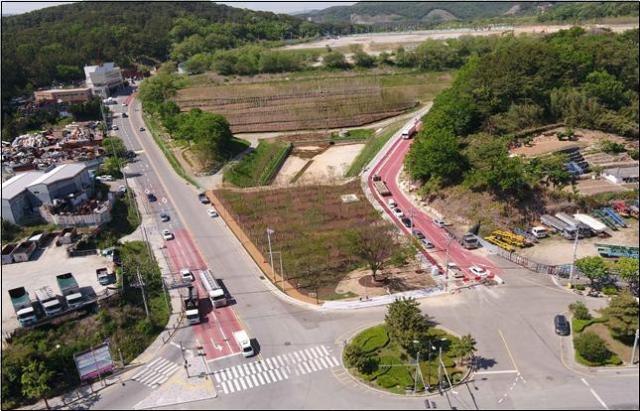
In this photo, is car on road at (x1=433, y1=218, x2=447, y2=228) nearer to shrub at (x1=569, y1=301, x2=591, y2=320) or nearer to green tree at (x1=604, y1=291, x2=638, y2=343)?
shrub at (x1=569, y1=301, x2=591, y2=320)

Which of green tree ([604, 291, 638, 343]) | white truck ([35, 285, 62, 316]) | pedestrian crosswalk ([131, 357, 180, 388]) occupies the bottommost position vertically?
pedestrian crosswalk ([131, 357, 180, 388])

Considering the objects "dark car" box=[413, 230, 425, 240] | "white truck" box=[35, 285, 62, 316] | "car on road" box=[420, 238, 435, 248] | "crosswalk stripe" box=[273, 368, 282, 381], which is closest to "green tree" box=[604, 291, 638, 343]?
"car on road" box=[420, 238, 435, 248]

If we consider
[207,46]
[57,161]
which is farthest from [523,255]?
[207,46]

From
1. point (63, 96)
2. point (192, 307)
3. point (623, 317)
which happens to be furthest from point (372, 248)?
point (63, 96)

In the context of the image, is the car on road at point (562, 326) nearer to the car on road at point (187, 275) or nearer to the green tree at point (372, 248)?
the green tree at point (372, 248)

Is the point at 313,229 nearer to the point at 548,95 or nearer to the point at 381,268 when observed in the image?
→ the point at 381,268

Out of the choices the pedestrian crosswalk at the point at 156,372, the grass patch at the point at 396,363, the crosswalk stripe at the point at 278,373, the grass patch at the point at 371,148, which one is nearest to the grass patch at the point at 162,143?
the grass patch at the point at 371,148
